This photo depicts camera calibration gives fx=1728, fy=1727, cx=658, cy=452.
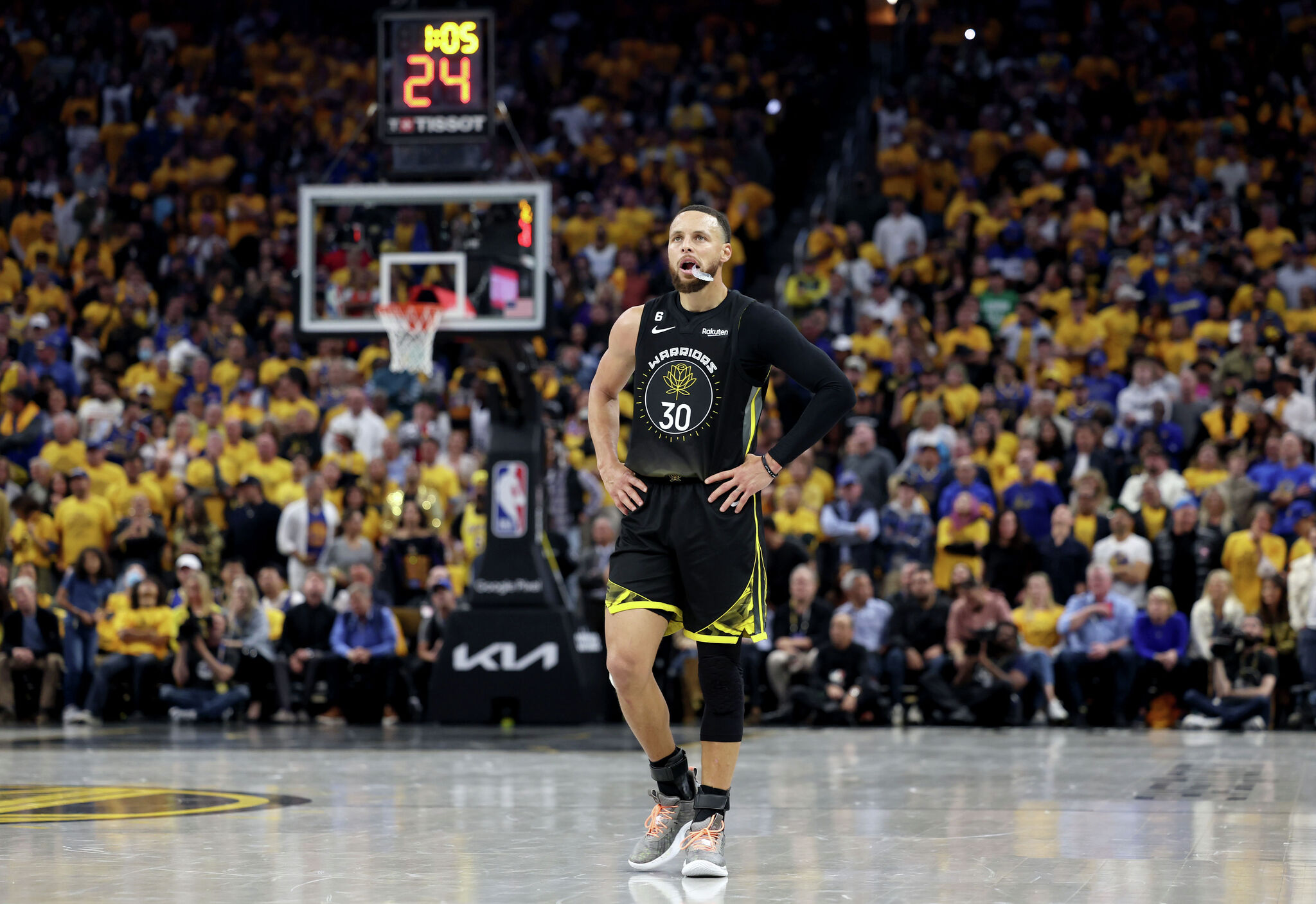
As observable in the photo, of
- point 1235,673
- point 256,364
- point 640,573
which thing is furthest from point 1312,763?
point 256,364

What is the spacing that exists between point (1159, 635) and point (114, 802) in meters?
9.99

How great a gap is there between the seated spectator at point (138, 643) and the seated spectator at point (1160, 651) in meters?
9.08

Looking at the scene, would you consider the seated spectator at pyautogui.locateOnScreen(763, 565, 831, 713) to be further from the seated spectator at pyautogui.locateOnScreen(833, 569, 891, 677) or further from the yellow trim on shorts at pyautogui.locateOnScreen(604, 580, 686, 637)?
the yellow trim on shorts at pyautogui.locateOnScreen(604, 580, 686, 637)

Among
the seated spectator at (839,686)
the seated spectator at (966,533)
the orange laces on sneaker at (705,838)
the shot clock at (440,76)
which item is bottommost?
the seated spectator at (839,686)

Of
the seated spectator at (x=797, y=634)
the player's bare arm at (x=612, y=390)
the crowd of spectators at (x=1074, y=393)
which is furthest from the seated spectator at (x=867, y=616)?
the player's bare arm at (x=612, y=390)

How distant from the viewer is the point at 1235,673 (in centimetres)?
1502

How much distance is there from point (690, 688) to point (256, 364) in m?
7.46

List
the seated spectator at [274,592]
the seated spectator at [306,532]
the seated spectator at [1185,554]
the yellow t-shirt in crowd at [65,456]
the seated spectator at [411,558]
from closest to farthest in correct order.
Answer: the seated spectator at [1185,554] < the seated spectator at [274,592] < the seated spectator at [411,558] < the seated spectator at [306,532] < the yellow t-shirt in crowd at [65,456]

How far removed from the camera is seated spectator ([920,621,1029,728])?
15328 mm

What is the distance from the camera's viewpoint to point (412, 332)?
14438mm

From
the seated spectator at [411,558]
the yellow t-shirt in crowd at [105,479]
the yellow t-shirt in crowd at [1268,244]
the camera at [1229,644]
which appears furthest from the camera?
the yellow t-shirt in crowd at [1268,244]

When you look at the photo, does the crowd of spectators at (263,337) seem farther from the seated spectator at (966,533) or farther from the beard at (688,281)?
the beard at (688,281)

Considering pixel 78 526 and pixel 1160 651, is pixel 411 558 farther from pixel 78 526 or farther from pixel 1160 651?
pixel 1160 651

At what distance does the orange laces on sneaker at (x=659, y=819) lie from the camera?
631 cm
